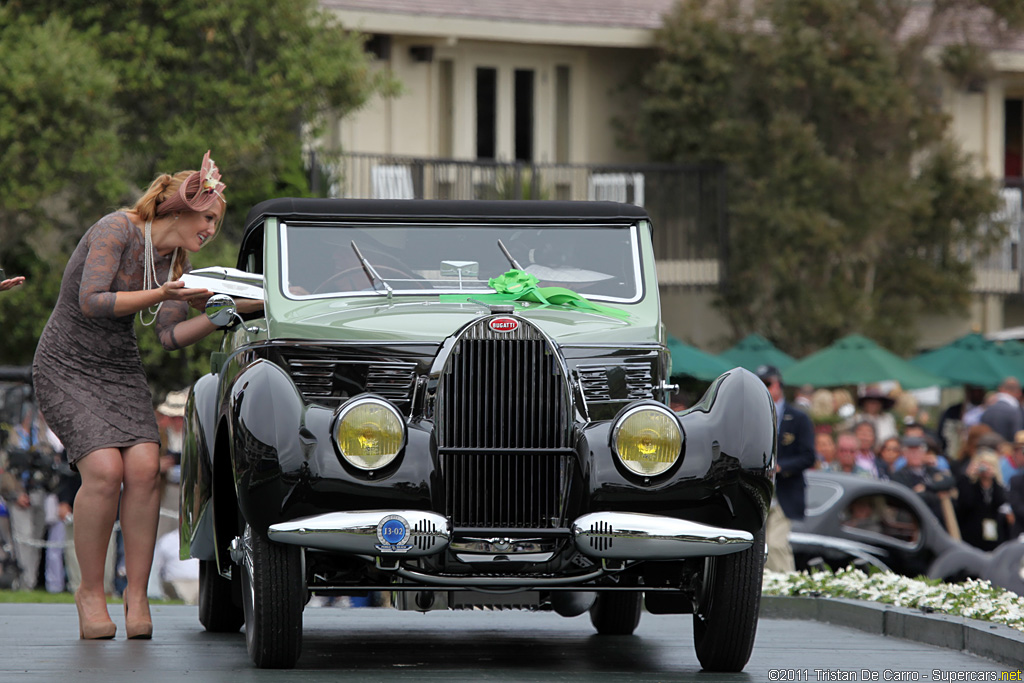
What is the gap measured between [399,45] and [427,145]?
1614 millimetres

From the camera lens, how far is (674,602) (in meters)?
7.28

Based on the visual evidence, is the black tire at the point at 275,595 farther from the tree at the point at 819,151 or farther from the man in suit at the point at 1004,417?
the tree at the point at 819,151

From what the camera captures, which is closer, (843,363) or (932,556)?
(932,556)

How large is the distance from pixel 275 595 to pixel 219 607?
2.23 metres

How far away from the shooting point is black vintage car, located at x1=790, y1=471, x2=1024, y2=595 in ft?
46.2

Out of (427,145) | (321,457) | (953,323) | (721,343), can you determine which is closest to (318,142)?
(427,145)

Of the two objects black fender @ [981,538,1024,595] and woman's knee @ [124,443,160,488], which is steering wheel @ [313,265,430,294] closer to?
woman's knee @ [124,443,160,488]

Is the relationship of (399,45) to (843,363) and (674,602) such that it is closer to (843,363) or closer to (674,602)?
(843,363)

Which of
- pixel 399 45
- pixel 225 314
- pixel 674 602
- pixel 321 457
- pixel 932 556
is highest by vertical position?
pixel 399 45

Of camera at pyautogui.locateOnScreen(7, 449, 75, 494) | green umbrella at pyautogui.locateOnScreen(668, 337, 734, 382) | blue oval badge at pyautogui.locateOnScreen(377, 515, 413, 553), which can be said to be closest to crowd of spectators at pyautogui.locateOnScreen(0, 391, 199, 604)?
camera at pyautogui.locateOnScreen(7, 449, 75, 494)

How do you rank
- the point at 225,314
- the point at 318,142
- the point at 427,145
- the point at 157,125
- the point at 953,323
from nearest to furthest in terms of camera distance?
1. the point at 225,314
2. the point at 157,125
3. the point at 318,142
4. the point at 427,145
5. the point at 953,323

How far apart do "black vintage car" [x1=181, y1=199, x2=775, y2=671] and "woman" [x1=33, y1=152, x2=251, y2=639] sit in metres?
0.38

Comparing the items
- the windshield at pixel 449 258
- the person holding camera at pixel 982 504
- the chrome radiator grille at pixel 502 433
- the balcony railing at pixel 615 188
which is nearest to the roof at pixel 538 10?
the balcony railing at pixel 615 188

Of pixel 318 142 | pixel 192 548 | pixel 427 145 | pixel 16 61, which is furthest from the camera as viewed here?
pixel 427 145
